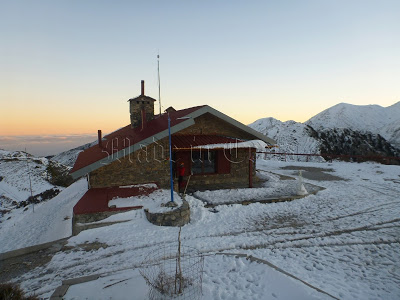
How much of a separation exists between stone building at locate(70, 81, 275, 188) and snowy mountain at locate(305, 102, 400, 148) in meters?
36.4

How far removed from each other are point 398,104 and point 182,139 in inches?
3135

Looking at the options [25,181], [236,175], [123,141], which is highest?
[123,141]

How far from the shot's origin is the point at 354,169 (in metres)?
20.9

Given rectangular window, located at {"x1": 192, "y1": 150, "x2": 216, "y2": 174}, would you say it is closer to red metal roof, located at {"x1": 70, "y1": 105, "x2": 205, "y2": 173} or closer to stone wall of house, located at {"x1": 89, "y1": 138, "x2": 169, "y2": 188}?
red metal roof, located at {"x1": 70, "y1": 105, "x2": 205, "y2": 173}

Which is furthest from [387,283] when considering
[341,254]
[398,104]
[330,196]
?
[398,104]

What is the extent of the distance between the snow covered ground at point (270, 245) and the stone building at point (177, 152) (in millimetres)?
2685

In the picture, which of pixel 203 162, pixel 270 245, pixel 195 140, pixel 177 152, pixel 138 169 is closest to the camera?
pixel 270 245

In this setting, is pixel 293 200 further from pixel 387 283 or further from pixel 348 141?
pixel 348 141

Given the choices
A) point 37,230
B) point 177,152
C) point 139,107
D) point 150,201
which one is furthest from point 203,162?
point 37,230

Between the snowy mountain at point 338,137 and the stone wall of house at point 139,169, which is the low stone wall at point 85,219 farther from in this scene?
the snowy mountain at point 338,137

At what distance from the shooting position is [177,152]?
14.2 meters

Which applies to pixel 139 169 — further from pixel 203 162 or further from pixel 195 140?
pixel 203 162

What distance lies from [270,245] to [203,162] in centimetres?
797

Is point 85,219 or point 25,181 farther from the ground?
point 85,219
